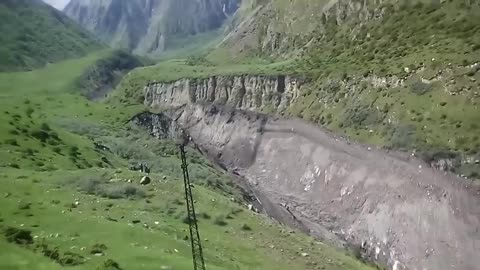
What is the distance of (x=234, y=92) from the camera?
109062 millimetres

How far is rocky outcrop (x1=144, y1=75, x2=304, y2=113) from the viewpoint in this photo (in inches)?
3890

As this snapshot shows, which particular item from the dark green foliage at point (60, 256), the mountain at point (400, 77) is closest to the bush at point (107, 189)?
the dark green foliage at point (60, 256)

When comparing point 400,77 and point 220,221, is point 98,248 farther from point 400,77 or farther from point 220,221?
point 400,77

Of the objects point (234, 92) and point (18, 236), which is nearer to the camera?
point (18, 236)

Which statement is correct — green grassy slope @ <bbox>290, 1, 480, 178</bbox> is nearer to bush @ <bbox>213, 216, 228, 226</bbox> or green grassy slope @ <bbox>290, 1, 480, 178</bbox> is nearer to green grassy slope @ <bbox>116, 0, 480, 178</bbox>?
green grassy slope @ <bbox>116, 0, 480, 178</bbox>

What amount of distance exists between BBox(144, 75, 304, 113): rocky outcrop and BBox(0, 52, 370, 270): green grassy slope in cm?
3705

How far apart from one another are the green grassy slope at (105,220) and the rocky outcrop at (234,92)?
37050 mm

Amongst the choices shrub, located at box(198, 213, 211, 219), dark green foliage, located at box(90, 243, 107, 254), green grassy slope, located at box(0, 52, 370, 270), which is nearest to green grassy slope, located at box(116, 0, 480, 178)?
green grassy slope, located at box(0, 52, 370, 270)

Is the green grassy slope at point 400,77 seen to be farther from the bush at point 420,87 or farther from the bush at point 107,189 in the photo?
the bush at point 107,189

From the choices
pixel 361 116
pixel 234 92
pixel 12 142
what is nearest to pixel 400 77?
pixel 361 116

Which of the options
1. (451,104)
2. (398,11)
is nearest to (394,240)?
(451,104)

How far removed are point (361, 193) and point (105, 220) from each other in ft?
114

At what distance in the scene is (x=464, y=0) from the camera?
80.2 metres

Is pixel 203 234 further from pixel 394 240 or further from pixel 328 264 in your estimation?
pixel 394 240
